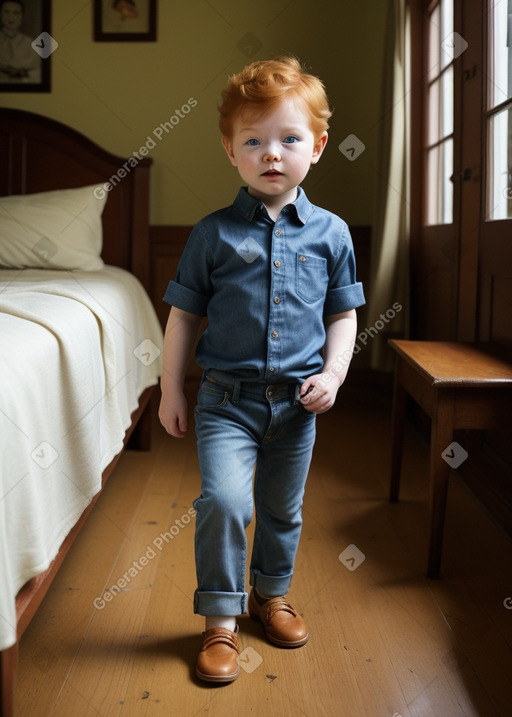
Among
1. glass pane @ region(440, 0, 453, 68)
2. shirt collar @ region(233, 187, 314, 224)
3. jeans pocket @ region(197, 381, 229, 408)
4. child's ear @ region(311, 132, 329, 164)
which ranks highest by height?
glass pane @ region(440, 0, 453, 68)

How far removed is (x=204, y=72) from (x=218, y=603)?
281cm

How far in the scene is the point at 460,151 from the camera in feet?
7.98

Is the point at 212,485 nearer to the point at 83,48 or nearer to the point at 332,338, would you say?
the point at 332,338

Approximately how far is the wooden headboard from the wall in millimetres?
229

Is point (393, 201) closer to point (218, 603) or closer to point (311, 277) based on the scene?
point (311, 277)

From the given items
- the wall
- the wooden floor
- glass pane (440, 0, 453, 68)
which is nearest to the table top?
the wooden floor

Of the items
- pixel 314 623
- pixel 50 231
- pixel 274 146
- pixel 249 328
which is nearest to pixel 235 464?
pixel 249 328

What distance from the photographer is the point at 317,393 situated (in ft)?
4.28

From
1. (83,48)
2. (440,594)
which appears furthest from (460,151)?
(83,48)

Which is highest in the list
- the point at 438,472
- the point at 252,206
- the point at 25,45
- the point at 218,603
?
the point at 25,45

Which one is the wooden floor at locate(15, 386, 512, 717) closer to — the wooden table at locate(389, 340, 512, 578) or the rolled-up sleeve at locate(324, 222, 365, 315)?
the wooden table at locate(389, 340, 512, 578)

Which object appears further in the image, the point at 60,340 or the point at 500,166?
the point at 500,166

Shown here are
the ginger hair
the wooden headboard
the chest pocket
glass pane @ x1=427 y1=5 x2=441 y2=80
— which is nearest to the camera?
the ginger hair

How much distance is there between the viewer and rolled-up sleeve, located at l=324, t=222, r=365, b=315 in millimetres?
1397
